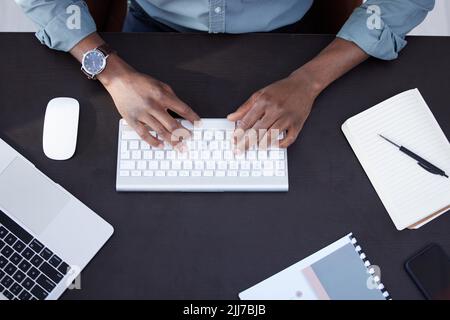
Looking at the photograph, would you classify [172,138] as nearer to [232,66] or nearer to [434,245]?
[232,66]

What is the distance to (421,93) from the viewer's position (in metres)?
0.95

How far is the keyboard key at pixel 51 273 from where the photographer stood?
811 millimetres

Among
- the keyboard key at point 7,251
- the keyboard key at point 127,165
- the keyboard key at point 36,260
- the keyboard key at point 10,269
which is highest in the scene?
the keyboard key at point 127,165

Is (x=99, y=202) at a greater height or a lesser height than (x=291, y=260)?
greater

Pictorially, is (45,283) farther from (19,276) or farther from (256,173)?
(256,173)

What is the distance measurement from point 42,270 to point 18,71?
373mm

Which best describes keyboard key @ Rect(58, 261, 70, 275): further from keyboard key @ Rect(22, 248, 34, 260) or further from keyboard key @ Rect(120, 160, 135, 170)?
keyboard key @ Rect(120, 160, 135, 170)

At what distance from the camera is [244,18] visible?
1.02 m

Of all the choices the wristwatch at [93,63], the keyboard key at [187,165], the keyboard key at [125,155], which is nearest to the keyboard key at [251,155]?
the keyboard key at [187,165]

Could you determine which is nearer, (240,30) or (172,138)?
(172,138)

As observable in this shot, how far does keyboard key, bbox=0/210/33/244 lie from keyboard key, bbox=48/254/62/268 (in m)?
0.05

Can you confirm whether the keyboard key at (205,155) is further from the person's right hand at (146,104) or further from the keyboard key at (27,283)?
the keyboard key at (27,283)
